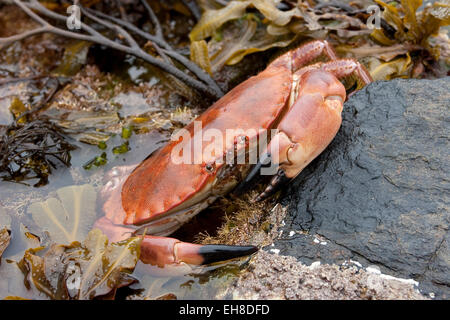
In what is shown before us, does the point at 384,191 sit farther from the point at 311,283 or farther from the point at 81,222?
the point at 81,222

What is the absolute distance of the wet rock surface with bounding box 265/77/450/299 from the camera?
7.40 ft

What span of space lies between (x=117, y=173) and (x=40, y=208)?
593 millimetres

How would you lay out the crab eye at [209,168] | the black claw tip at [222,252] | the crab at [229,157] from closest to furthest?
the black claw tip at [222,252] → the crab at [229,157] → the crab eye at [209,168]

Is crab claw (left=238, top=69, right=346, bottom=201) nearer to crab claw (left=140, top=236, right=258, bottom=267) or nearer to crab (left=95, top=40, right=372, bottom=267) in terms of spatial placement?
crab (left=95, top=40, right=372, bottom=267)

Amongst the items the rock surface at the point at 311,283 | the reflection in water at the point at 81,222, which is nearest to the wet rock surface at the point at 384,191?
the rock surface at the point at 311,283

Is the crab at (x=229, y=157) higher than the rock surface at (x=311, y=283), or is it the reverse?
the crab at (x=229, y=157)

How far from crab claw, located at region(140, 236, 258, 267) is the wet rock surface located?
0.26 metres

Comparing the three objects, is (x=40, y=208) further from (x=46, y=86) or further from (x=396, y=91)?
(x=396, y=91)

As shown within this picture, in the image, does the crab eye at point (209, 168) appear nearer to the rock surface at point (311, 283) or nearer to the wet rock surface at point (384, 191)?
the wet rock surface at point (384, 191)

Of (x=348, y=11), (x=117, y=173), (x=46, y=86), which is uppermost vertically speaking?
(x=348, y=11)

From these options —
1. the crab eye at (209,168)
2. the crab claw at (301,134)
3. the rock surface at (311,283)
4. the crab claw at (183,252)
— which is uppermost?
the crab claw at (301,134)

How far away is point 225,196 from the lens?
3.08 meters

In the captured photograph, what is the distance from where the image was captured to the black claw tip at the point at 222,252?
7.97 feet
